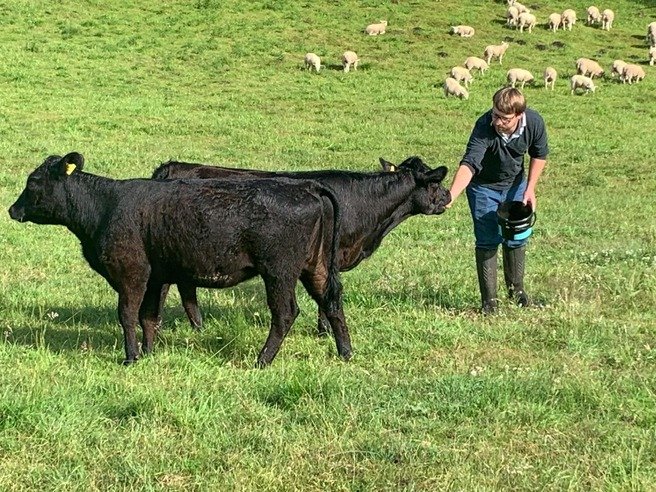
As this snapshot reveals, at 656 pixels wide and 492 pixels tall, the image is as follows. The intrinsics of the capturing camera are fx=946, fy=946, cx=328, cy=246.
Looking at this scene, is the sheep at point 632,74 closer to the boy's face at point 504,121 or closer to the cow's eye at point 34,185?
the boy's face at point 504,121

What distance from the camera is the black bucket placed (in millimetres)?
8305

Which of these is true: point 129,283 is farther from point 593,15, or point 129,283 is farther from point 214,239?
point 593,15

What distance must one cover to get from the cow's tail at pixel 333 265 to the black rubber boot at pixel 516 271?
6.64 ft

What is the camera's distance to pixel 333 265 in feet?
24.8

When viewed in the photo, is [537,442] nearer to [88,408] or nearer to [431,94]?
[88,408]

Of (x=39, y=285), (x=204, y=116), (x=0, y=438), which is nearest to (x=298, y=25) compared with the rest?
(x=204, y=116)

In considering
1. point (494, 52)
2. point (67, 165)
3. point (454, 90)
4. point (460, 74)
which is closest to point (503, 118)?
point (67, 165)

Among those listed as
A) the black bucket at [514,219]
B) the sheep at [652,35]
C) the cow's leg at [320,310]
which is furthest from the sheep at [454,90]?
the cow's leg at [320,310]

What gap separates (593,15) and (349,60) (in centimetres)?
1330

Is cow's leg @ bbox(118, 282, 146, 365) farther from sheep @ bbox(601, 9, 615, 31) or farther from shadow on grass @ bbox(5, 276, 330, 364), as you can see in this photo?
sheep @ bbox(601, 9, 615, 31)

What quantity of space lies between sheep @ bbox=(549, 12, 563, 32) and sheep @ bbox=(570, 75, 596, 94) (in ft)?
30.1

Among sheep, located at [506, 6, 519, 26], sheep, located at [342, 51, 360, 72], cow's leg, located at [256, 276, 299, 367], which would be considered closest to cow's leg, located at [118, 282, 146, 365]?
cow's leg, located at [256, 276, 299, 367]

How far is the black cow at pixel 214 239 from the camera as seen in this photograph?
6992 mm

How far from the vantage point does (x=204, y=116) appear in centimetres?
2464
